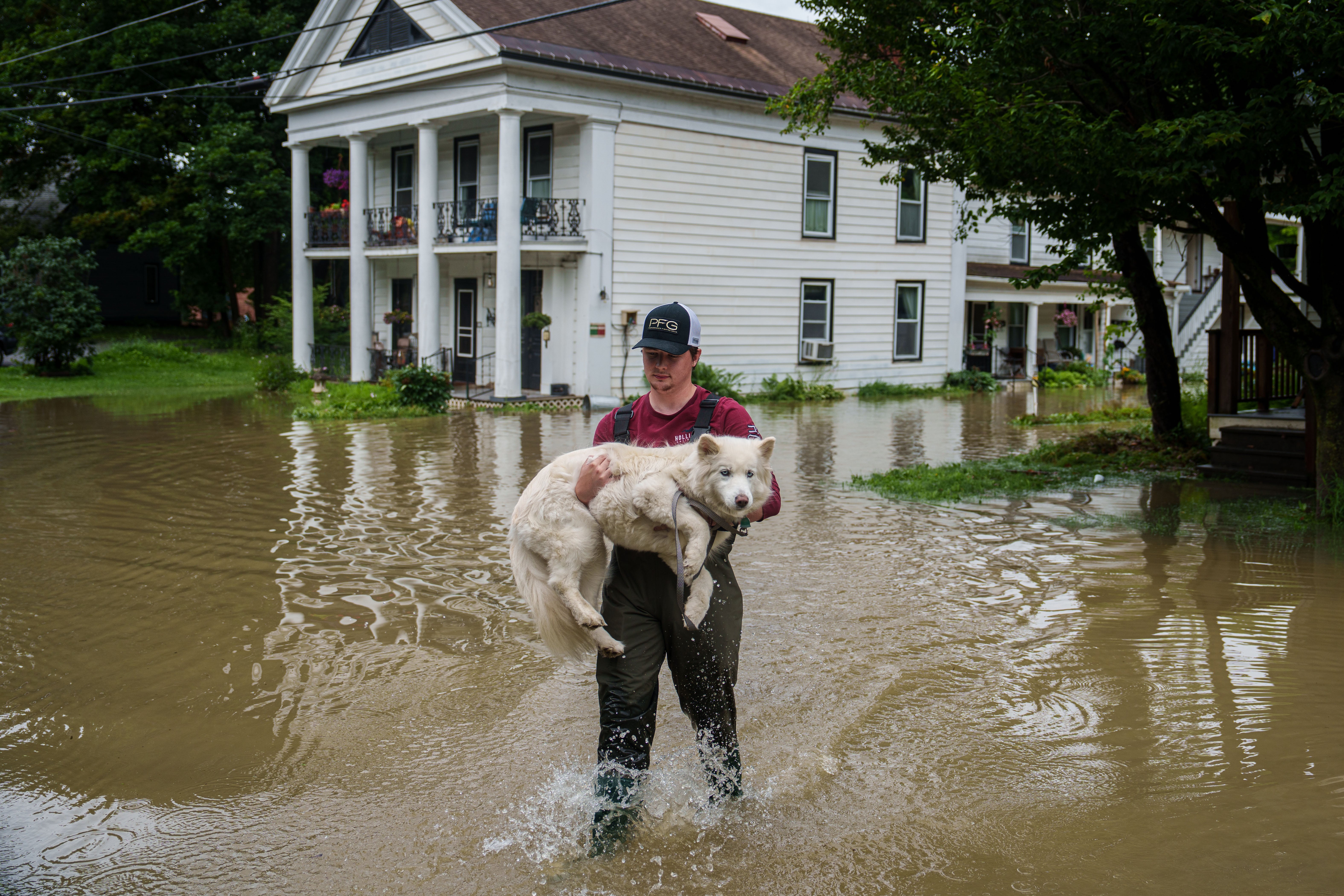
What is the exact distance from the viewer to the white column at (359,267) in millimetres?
26891

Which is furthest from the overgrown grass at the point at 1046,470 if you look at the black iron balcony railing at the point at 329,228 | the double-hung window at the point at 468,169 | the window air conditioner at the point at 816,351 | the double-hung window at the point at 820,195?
the black iron balcony railing at the point at 329,228

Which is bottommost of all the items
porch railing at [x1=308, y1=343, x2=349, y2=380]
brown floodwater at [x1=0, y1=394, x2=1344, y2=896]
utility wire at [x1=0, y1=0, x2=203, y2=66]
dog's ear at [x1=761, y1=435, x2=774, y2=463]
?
brown floodwater at [x1=0, y1=394, x2=1344, y2=896]

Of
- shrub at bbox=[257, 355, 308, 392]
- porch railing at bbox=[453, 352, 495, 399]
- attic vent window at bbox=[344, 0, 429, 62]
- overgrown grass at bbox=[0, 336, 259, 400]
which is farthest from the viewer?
shrub at bbox=[257, 355, 308, 392]

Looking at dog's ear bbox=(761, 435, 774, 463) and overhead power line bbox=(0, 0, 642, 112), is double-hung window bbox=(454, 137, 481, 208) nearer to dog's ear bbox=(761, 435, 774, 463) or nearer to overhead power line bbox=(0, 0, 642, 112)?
overhead power line bbox=(0, 0, 642, 112)

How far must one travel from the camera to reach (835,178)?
2780 cm

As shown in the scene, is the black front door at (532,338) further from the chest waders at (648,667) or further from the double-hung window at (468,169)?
the chest waders at (648,667)

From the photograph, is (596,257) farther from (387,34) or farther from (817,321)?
(387,34)

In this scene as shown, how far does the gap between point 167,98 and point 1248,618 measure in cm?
3448

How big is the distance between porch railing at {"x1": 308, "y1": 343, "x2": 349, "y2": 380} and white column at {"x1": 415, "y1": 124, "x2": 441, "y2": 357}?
16.0 ft

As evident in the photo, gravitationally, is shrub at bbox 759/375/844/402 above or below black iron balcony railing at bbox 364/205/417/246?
below

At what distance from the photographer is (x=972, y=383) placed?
3081 centimetres

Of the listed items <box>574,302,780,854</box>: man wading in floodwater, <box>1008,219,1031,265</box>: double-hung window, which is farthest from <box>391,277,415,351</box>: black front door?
<box>574,302,780,854</box>: man wading in floodwater

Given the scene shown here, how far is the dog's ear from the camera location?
421cm

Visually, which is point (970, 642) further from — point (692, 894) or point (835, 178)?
point (835, 178)
